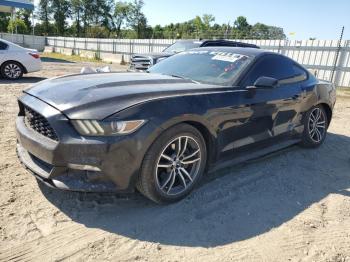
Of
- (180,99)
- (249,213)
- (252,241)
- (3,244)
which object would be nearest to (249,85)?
(180,99)

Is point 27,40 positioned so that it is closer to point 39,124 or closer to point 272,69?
point 272,69

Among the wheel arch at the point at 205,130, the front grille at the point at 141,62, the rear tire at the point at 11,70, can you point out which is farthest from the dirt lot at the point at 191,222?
the rear tire at the point at 11,70

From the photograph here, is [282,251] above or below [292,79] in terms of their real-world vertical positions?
→ below

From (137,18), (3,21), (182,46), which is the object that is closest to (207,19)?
(137,18)

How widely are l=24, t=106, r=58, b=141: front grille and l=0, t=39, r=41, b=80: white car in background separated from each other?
9204mm

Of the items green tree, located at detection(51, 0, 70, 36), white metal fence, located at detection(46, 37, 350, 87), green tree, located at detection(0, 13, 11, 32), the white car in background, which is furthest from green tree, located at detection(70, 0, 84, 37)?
the white car in background

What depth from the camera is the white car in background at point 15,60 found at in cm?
A: 1159

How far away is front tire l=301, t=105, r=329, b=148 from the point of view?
5.40m

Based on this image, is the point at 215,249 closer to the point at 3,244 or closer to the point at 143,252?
the point at 143,252

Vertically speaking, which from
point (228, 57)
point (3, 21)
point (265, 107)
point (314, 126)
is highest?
point (228, 57)

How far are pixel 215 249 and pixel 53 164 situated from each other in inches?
61.2

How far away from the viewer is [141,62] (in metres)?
12.3

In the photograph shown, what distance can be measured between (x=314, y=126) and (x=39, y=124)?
13.9 ft

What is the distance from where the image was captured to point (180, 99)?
344cm
